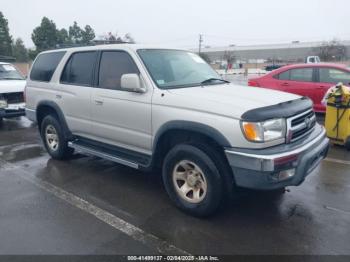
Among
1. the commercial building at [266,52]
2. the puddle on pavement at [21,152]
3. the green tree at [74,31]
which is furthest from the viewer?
the commercial building at [266,52]

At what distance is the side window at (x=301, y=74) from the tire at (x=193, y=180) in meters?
6.24

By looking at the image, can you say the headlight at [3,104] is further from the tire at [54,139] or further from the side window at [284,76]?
the side window at [284,76]

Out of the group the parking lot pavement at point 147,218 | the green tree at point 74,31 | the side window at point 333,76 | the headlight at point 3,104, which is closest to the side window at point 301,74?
the side window at point 333,76

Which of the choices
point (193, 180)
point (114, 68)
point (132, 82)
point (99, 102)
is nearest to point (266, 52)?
point (114, 68)

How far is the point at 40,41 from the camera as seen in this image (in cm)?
4506

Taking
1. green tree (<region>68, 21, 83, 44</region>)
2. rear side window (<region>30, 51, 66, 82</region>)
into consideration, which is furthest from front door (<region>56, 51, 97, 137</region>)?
green tree (<region>68, 21, 83, 44</region>)

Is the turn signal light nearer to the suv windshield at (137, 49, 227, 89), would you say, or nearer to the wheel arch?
the wheel arch

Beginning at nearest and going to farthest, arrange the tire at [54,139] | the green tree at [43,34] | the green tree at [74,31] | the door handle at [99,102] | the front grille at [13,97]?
the door handle at [99,102], the tire at [54,139], the front grille at [13,97], the green tree at [43,34], the green tree at [74,31]

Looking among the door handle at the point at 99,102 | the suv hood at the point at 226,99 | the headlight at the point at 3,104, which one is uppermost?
the suv hood at the point at 226,99

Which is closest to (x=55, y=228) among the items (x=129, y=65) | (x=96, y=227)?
(x=96, y=227)

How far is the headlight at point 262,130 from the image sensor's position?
3084mm

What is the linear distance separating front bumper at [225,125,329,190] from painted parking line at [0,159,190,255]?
3.02 feet

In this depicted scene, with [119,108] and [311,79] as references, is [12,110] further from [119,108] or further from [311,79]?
[311,79]

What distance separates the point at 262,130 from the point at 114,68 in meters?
2.30
